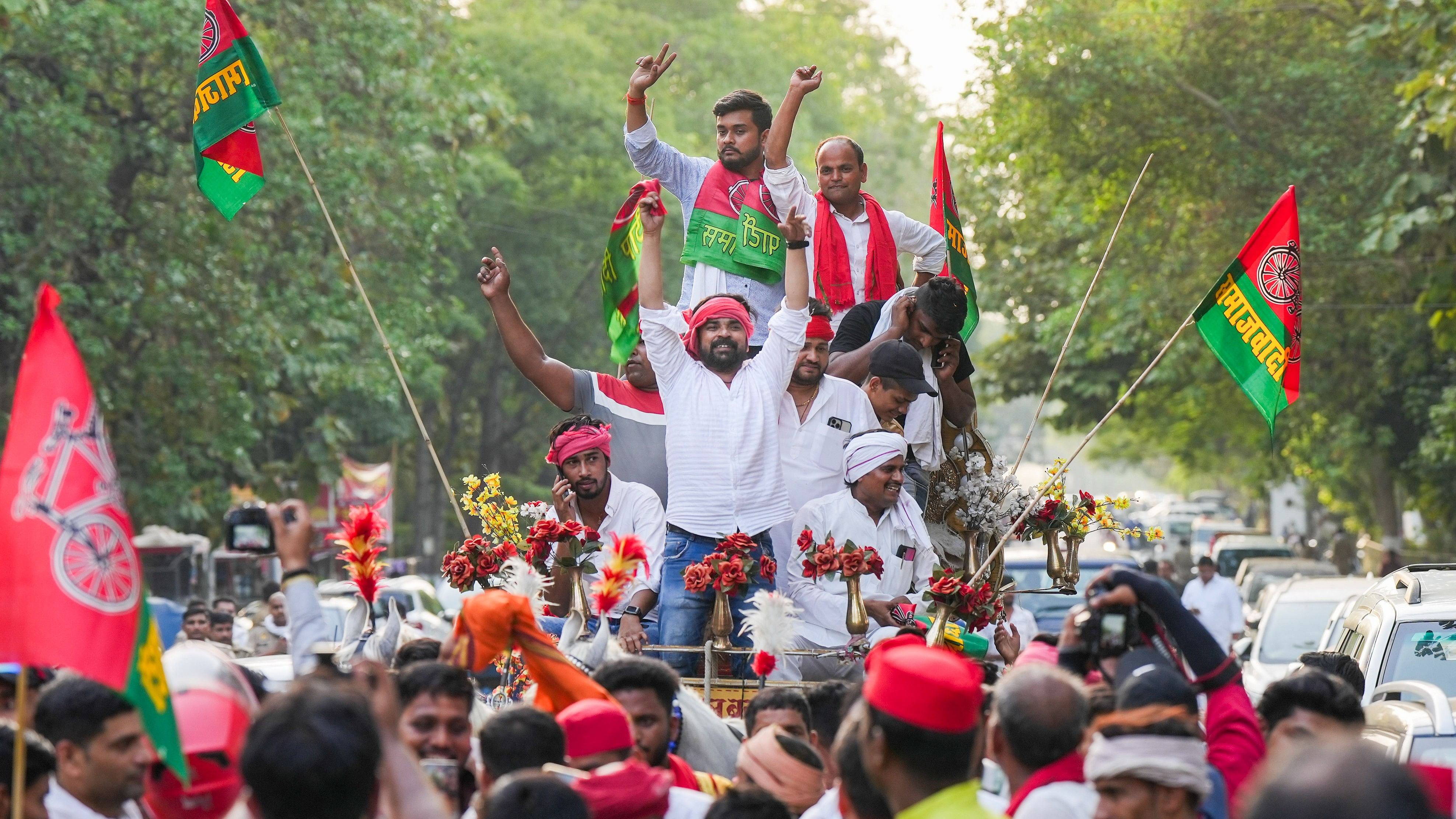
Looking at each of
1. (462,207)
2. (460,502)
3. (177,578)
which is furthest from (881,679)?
(462,207)

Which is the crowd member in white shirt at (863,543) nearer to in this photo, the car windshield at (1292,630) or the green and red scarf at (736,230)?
the green and red scarf at (736,230)

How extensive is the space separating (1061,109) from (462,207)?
1370cm

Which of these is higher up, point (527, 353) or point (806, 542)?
point (527, 353)

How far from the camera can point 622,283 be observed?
10.2 metres

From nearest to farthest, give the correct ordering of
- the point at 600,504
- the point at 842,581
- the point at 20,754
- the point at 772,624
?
the point at 20,754, the point at 772,624, the point at 842,581, the point at 600,504

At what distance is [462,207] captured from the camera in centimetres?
3356

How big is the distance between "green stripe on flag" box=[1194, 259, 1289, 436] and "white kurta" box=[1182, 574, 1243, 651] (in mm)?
9827

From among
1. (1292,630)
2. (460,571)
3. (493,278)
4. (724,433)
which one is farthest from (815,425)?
(1292,630)

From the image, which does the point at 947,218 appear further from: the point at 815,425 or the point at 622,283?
the point at 815,425

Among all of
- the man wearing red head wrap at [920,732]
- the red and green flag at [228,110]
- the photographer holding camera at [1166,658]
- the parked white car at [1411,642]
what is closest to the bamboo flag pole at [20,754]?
the man wearing red head wrap at [920,732]

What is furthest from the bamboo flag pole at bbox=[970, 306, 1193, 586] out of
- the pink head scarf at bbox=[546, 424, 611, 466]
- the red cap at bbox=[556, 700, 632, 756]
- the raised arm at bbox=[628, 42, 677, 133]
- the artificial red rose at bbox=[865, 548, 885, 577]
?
the red cap at bbox=[556, 700, 632, 756]

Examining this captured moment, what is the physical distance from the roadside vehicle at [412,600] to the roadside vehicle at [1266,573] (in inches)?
425

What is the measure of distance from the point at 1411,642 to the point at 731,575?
379 centimetres

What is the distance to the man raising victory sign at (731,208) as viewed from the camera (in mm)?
9086
